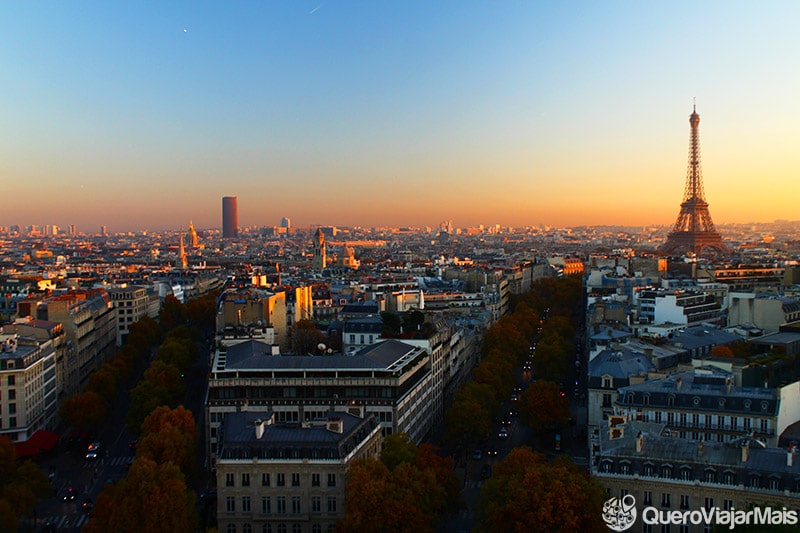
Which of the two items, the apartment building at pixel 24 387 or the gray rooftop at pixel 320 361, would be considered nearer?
the gray rooftop at pixel 320 361

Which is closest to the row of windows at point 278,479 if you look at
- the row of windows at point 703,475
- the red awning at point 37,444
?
the row of windows at point 703,475

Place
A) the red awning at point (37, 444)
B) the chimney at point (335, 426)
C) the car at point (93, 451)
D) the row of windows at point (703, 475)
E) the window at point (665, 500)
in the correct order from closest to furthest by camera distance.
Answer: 1. the row of windows at point (703, 475)
2. the window at point (665, 500)
3. the chimney at point (335, 426)
4. the red awning at point (37, 444)
5. the car at point (93, 451)

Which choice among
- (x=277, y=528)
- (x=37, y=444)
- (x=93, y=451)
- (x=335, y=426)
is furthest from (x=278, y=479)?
(x=37, y=444)

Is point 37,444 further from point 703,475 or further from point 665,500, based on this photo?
point 703,475

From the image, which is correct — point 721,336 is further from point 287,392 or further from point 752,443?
point 287,392

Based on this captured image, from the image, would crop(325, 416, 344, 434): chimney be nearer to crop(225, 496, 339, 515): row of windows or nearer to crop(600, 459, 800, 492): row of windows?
crop(225, 496, 339, 515): row of windows

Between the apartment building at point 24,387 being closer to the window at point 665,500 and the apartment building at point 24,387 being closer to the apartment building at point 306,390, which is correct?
the apartment building at point 306,390

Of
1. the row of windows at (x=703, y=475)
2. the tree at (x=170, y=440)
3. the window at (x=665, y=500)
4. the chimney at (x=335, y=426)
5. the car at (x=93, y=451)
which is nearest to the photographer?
the row of windows at (x=703, y=475)
